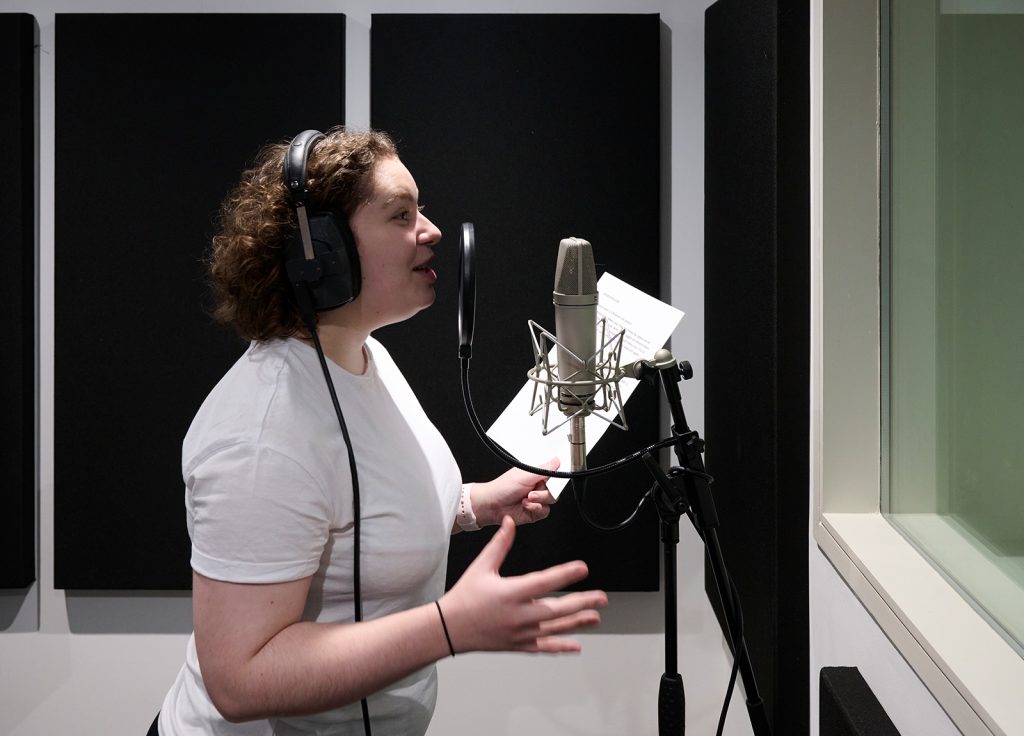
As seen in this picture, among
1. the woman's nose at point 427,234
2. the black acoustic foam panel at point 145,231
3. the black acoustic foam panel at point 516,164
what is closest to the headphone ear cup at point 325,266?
the woman's nose at point 427,234

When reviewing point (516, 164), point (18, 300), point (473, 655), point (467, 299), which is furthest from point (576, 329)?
point (18, 300)

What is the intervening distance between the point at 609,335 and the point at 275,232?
1.51 ft

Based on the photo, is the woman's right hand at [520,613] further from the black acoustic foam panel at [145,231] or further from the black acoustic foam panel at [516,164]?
the black acoustic foam panel at [145,231]

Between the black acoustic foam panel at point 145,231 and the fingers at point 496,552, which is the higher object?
the black acoustic foam panel at point 145,231

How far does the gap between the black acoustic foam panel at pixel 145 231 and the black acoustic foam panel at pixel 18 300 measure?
0.08 m

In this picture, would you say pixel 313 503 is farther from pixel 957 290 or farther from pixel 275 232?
pixel 957 290

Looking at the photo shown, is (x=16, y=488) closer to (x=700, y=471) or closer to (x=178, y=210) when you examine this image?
(x=178, y=210)

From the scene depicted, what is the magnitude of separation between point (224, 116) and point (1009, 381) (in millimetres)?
1911

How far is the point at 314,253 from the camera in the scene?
1181mm

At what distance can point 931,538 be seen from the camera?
125 cm

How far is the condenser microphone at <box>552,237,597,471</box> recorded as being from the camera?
1.07m

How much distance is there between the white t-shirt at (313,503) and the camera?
3.39ft

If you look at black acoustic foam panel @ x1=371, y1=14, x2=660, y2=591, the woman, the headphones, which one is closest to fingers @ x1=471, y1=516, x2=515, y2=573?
the woman

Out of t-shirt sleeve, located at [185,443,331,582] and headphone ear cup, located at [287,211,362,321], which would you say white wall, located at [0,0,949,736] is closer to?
headphone ear cup, located at [287,211,362,321]
